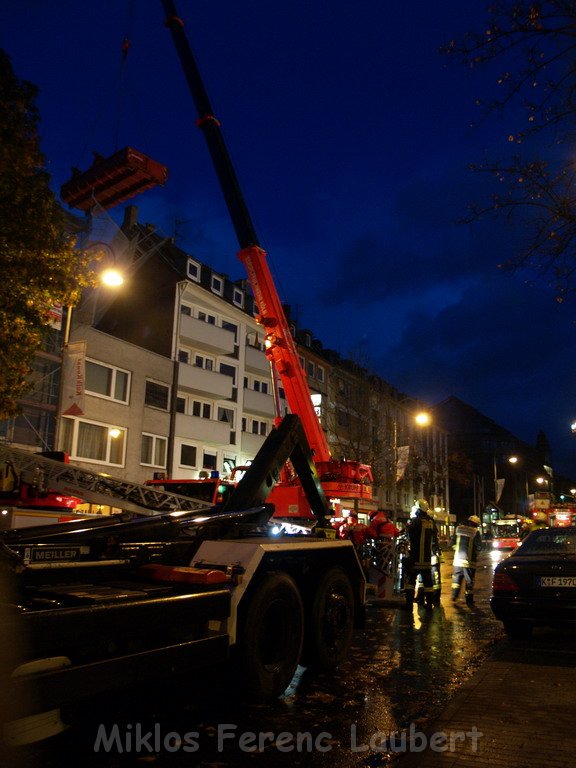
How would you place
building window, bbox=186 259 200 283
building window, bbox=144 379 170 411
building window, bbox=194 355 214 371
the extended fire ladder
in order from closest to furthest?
the extended fire ladder
building window, bbox=144 379 170 411
building window, bbox=194 355 214 371
building window, bbox=186 259 200 283

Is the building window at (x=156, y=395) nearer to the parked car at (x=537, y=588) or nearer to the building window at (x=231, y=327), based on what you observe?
the building window at (x=231, y=327)

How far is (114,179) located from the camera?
2681 centimetres

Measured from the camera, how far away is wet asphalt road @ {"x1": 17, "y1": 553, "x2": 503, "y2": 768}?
14.1 ft

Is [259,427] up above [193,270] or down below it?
below

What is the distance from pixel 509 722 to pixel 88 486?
8.84m

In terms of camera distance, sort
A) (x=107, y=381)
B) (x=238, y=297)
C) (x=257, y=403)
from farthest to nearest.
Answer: (x=238, y=297)
(x=257, y=403)
(x=107, y=381)

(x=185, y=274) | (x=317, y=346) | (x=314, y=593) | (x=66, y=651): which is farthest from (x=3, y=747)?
(x=317, y=346)

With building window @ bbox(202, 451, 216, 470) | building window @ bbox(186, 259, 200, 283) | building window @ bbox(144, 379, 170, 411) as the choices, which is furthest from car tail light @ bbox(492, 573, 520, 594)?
building window @ bbox(186, 259, 200, 283)

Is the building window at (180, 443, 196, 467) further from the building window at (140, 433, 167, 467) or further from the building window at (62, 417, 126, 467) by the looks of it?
the building window at (62, 417, 126, 467)

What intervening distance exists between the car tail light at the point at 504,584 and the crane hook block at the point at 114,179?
73.8 feet

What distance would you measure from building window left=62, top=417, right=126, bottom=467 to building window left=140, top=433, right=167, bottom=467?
1.77 metres

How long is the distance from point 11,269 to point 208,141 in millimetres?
5515

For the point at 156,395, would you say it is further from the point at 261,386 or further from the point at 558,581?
the point at 558,581

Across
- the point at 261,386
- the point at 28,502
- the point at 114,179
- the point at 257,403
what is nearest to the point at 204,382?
the point at 257,403
